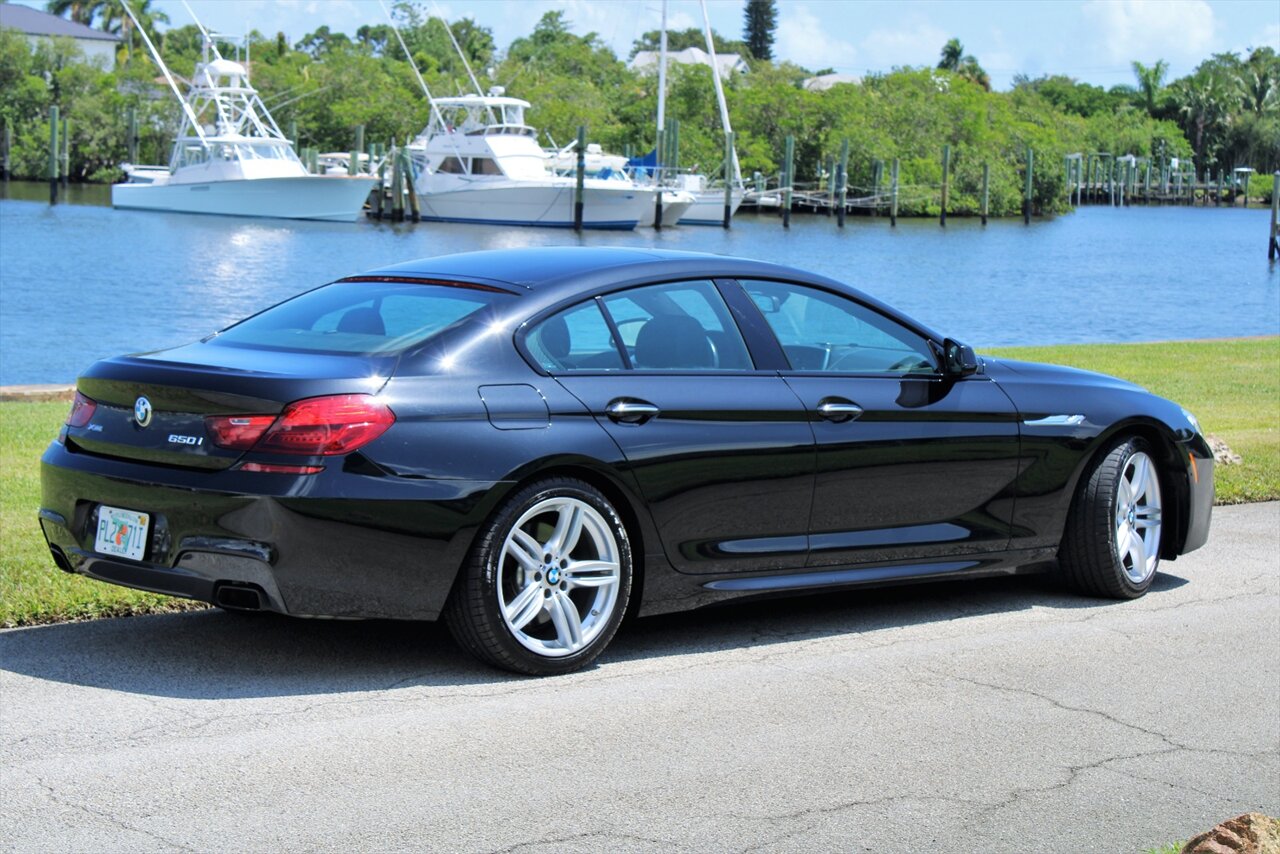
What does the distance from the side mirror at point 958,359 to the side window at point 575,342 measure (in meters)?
1.55

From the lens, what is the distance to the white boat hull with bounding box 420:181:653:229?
71.8 metres

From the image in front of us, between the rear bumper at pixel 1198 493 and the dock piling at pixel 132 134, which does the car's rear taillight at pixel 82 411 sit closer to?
the rear bumper at pixel 1198 493

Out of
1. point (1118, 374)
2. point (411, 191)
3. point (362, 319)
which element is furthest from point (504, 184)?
point (362, 319)

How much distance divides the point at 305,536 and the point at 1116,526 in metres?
3.76

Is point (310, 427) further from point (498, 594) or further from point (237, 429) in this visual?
point (498, 594)

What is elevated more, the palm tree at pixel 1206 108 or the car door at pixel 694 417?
the palm tree at pixel 1206 108

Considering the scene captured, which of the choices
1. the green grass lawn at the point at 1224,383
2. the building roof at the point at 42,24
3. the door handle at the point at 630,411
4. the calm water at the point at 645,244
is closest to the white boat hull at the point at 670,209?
the calm water at the point at 645,244

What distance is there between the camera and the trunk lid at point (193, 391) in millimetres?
5465

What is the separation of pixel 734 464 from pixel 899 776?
1.61 metres

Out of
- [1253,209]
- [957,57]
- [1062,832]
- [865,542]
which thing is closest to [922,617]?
[865,542]

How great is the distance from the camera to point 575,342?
19.9 ft

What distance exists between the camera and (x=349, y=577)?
5465 millimetres

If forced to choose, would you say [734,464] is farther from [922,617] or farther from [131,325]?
[131,325]

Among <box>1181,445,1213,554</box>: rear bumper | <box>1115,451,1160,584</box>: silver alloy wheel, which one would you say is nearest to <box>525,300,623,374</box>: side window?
<box>1115,451,1160,584</box>: silver alloy wheel
